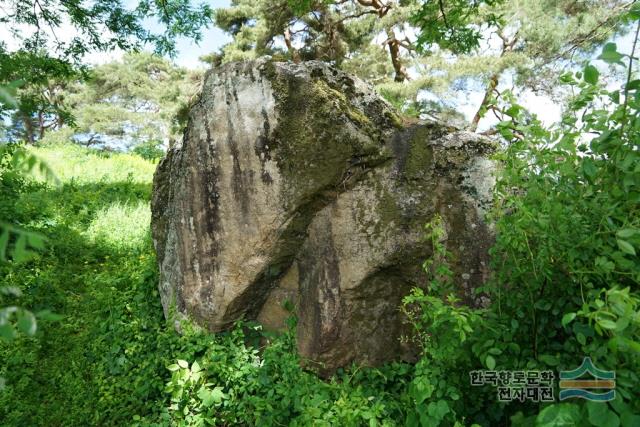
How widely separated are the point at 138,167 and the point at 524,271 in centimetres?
1022

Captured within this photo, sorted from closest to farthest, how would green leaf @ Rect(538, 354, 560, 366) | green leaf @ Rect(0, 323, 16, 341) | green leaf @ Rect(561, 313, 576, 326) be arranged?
1. green leaf @ Rect(0, 323, 16, 341)
2. green leaf @ Rect(561, 313, 576, 326)
3. green leaf @ Rect(538, 354, 560, 366)

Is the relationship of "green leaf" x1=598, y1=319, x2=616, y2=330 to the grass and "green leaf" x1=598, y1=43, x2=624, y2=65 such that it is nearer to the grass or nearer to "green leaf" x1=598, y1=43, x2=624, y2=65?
"green leaf" x1=598, y1=43, x2=624, y2=65

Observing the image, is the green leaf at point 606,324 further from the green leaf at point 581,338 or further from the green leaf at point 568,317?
the green leaf at point 581,338

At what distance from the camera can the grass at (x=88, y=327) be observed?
377cm

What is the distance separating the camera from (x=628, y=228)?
1.49 m

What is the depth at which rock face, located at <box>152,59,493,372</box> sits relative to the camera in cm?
379

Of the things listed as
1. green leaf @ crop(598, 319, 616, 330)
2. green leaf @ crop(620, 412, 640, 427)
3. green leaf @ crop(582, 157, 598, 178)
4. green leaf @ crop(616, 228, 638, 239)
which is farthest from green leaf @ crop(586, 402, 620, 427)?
green leaf @ crop(582, 157, 598, 178)

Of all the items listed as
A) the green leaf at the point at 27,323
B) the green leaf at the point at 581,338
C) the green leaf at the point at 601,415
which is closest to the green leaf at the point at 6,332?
the green leaf at the point at 27,323

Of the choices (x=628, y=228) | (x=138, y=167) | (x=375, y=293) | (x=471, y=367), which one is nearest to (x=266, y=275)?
(x=375, y=293)

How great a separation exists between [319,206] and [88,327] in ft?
9.65

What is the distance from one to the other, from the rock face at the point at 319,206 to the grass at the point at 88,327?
Answer: 719 mm

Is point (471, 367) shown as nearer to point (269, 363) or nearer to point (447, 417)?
point (447, 417)

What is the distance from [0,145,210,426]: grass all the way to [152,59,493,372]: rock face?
0.72 meters

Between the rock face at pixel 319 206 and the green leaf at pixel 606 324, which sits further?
the rock face at pixel 319 206
